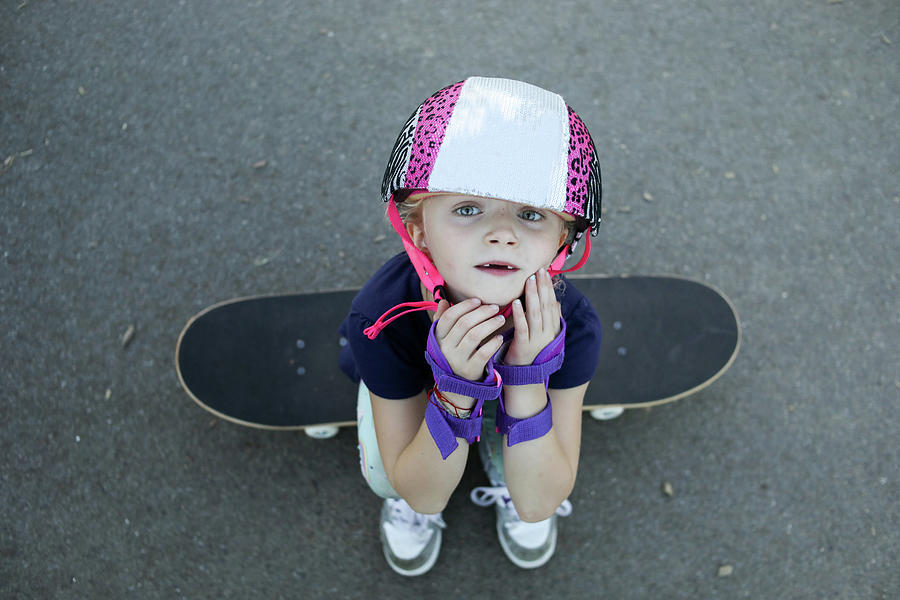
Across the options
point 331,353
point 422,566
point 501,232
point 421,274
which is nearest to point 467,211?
point 501,232

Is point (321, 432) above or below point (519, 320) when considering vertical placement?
below

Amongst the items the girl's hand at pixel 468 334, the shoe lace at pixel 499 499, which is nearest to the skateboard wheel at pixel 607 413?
the shoe lace at pixel 499 499

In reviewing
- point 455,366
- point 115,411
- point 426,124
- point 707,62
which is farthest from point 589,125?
point 115,411

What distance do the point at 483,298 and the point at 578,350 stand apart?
404 millimetres

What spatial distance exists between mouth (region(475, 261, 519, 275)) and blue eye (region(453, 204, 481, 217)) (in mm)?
120

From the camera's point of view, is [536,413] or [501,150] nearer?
[501,150]

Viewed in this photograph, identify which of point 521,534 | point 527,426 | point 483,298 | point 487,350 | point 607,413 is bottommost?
point 521,534

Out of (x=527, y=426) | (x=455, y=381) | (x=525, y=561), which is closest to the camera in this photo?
(x=455, y=381)

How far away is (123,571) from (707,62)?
372 centimetres

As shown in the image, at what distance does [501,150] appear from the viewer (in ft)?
4.51

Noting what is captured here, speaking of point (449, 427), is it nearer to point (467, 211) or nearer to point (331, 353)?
point (467, 211)

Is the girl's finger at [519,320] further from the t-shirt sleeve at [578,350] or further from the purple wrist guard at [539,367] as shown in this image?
the t-shirt sleeve at [578,350]

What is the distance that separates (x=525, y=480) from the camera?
1.64m

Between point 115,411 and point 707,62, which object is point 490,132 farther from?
point 707,62
